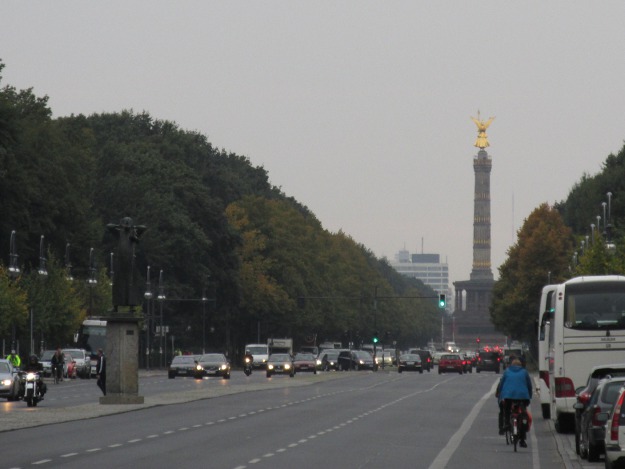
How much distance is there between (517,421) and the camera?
2731cm

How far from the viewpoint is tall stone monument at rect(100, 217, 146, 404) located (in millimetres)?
45375

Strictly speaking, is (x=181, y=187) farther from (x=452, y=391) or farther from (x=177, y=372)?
(x=452, y=391)

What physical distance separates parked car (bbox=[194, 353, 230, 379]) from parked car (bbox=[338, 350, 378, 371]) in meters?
34.1

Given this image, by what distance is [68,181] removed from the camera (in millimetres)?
87625

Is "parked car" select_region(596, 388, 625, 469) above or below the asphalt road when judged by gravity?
above

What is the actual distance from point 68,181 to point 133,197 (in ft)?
53.4

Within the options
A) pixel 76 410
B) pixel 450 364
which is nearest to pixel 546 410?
pixel 76 410

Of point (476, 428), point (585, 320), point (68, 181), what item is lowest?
point (476, 428)

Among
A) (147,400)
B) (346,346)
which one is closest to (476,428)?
(147,400)

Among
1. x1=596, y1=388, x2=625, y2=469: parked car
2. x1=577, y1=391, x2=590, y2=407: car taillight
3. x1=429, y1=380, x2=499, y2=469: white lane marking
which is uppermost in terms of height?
x1=577, y1=391, x2=590, y2=407: car taillight

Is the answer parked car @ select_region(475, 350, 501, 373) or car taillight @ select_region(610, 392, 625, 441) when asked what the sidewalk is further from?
parked car @ select_region(475, 350, 501, 373)

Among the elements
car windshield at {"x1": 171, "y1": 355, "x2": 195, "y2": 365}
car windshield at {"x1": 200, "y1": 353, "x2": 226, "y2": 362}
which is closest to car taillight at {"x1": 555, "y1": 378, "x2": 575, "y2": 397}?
car windshield at {"x1": 200, "y1": 353, "x2": 226, "y2": 362}

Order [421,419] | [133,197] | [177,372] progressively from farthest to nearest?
[133,197] < [177,372] < [421,419]

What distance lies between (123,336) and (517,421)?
20618 mm
